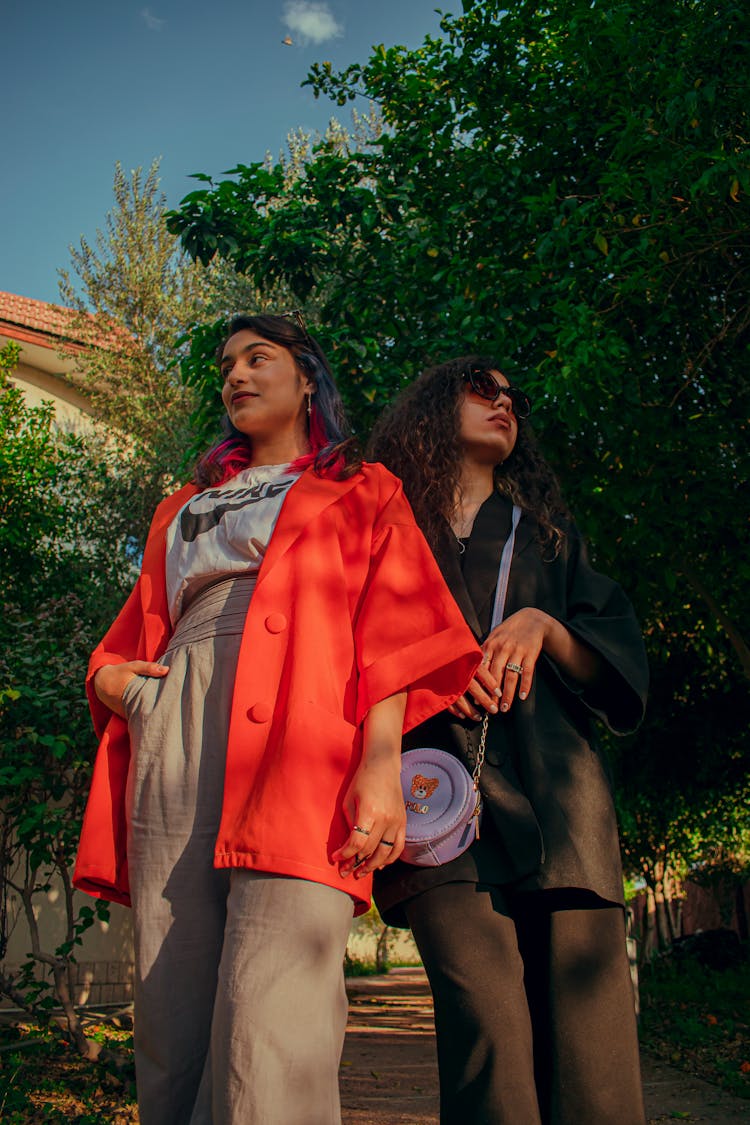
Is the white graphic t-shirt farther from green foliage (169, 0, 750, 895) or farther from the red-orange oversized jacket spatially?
green foliage (169, 0, 750, 895)

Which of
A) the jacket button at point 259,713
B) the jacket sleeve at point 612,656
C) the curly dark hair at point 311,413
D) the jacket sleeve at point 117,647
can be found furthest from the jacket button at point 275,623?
the jacket sleeve at point 612,656

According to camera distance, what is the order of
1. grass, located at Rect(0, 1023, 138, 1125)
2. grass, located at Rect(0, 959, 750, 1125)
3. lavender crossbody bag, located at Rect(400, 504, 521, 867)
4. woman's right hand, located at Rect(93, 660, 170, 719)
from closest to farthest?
lavender crossbody bag, located at Rect(400, 504, 521, 867), woman's right hand, located at Rect(93, 660, 170, 719), grass, located at Rect(0, 1023, 138, 1125), grass, located at Rect(0, 959, 750, 1125)

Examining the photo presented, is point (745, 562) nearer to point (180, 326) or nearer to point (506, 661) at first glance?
point (506, 661)

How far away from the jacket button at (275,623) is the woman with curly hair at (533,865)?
0.45 meters

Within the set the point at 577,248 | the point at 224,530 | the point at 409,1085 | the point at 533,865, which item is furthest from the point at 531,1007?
the point at 409,1085

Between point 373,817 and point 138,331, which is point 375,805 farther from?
point 138,331

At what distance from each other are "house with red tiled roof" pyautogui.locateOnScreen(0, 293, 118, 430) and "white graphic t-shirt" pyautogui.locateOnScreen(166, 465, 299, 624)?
47.2 feet

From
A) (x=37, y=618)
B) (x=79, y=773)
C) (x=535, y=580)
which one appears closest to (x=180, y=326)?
(x=37, y=618)

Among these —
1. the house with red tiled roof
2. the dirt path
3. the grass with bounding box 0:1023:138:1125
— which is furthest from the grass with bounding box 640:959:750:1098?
the house with red tiled roof

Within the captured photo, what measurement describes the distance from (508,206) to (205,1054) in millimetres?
6072

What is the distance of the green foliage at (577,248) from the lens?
553 centimetres

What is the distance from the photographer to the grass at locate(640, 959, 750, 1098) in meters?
8.21

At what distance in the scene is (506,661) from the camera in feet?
7.36

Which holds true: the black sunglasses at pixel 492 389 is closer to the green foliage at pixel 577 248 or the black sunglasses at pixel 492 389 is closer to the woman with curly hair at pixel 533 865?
the woman with curly hair at pixel 533 865
